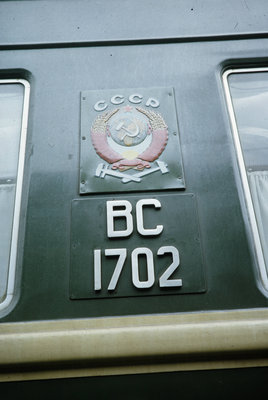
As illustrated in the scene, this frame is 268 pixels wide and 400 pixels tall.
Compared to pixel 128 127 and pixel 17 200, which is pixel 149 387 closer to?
pixel 17 200

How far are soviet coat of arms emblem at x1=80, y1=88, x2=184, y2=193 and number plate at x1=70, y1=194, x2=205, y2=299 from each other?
78mm

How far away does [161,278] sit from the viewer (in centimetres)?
122

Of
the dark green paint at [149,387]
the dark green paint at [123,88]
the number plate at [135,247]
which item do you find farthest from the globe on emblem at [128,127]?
the dark green paint at [149,387]

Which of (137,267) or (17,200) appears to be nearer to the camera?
(137,267)

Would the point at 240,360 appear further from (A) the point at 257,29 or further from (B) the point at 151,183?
(A) the point at 257,29

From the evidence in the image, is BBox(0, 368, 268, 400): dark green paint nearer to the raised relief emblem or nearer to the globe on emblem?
the raised relief emblem

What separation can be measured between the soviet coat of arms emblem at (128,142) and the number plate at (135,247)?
8 cm

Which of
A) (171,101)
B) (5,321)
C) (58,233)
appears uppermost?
(171,101)

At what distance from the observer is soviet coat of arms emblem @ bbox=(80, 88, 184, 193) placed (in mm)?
1383

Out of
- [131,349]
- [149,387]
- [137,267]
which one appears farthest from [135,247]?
[149,387]

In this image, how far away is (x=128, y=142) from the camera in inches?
57.7

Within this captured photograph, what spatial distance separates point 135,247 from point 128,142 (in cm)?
49

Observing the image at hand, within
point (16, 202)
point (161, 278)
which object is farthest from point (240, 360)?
point (16, 202)

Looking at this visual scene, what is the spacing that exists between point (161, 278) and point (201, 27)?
1.33 metres
